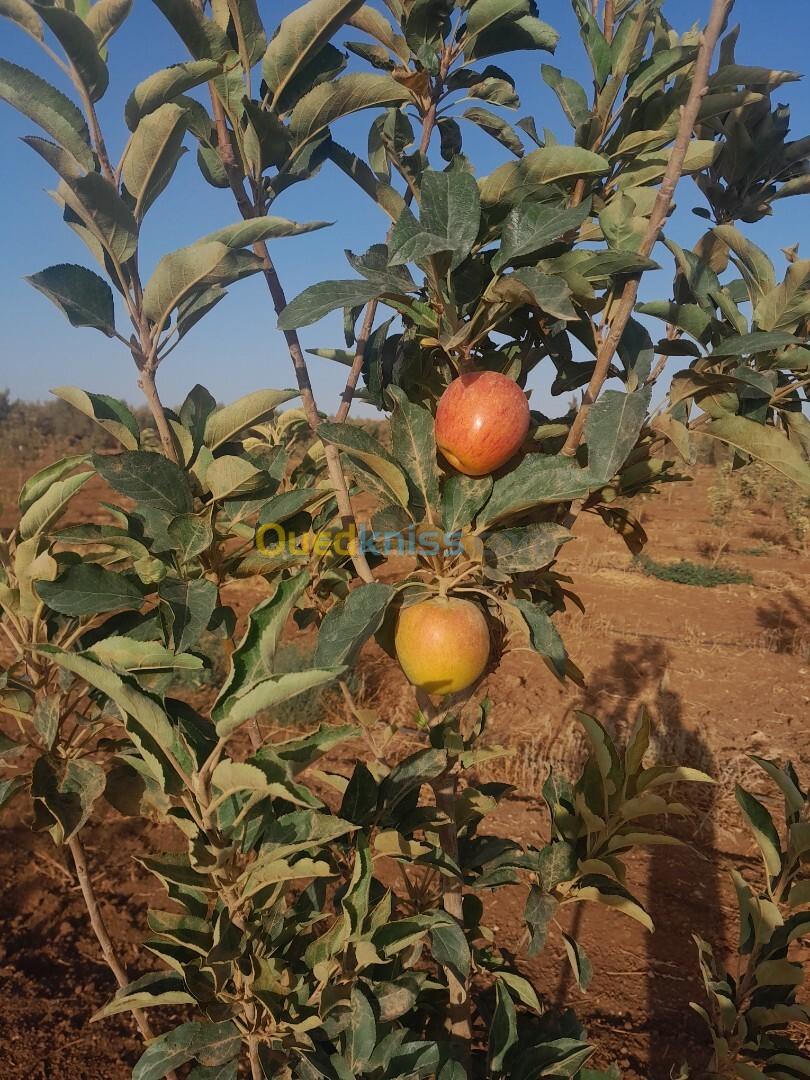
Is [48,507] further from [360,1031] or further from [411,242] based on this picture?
[360,1031]

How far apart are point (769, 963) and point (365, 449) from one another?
136 cm

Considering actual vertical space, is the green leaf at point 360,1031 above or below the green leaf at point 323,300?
below

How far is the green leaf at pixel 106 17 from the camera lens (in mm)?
879

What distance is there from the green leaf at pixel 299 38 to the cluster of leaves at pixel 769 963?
153 cm

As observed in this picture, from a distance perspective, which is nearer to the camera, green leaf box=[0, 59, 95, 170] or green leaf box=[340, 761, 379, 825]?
green leaf box=[0, 59, 95, 170]

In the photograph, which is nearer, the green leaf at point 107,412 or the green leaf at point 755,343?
the green leaf at point 755,343

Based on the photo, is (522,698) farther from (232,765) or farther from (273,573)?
(232,765)

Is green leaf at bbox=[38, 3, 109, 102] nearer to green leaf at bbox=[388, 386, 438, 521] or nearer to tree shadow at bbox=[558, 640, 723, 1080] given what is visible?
green leaf at bbox=[388, 386, 438, 521]

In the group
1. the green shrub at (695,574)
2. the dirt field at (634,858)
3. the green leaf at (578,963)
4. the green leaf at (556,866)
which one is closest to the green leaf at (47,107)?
the green leaf at (556,866)

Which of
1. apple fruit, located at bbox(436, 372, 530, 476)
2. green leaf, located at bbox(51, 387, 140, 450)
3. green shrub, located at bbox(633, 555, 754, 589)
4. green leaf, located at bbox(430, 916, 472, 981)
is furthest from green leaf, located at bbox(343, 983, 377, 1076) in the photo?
green shrub, located at bbox(633, 555, 754, 589)

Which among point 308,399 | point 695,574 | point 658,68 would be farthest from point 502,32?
point 695,574

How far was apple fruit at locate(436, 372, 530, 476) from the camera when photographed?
93cm

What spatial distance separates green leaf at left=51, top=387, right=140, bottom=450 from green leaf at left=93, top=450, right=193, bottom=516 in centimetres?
13

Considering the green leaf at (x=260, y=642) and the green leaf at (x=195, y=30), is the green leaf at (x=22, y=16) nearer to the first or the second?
the green leaf at (x=195, y=30)
